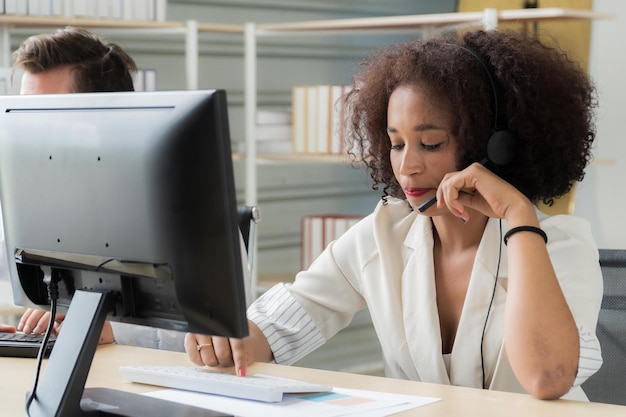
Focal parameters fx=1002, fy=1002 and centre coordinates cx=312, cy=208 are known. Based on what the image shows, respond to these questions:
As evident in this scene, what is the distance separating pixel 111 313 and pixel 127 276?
3.0 inches

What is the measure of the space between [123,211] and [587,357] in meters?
0.75

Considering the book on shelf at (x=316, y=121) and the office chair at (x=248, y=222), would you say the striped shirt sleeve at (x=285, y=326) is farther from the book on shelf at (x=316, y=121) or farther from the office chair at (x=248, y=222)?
the book on shelf at (x=316, y=121)

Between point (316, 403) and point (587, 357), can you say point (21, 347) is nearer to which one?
point (316, 403)

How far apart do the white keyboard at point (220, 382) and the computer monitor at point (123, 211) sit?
0.57ft

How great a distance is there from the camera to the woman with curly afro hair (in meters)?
1.68

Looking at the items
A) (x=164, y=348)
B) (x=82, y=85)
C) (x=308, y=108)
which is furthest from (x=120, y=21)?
(x=164, y=348)

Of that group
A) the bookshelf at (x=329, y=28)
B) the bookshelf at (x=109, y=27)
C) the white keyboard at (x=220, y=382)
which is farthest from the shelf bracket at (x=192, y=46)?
the white keyboard at (x=220, y=382)

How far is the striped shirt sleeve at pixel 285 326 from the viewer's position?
1859 millimetres

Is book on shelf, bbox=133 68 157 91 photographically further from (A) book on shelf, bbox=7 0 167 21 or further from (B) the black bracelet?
(B) the black bracelet

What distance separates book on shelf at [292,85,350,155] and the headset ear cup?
1.99m

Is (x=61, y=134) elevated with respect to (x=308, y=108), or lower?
elevated

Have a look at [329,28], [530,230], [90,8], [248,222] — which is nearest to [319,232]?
[329,28]

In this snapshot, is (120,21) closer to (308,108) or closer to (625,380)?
(308,108)

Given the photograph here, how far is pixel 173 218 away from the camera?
4.13ft
